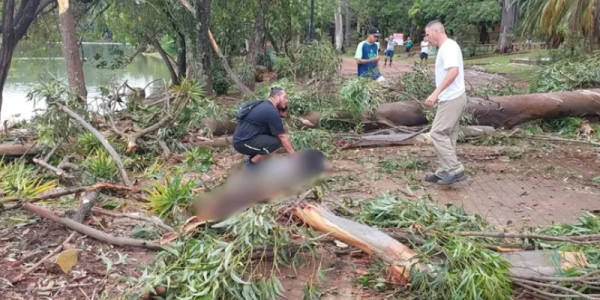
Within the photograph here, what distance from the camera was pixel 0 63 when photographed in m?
12.2

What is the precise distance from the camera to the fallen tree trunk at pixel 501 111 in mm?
8664

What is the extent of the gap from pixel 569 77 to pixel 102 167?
7.96m

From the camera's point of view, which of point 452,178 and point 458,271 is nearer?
point 458,271

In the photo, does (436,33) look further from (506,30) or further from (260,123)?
(506,30)

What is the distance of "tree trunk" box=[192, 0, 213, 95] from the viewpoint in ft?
43.4

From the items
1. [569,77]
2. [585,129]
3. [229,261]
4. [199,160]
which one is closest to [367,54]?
[569,77]

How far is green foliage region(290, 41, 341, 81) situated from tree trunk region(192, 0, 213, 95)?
231cm

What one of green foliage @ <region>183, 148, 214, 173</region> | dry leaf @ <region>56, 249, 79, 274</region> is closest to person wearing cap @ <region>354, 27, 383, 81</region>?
green foliage @ <region>183, 148, 214, 173</region>

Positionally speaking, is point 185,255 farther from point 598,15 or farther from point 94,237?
point 598,15

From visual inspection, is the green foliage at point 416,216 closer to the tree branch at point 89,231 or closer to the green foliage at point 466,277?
the green foliage at point 466,277

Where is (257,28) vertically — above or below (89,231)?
above

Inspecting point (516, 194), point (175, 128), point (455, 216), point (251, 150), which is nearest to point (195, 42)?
point (175, 128)

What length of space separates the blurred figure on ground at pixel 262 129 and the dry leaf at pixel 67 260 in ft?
7.24

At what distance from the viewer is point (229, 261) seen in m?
3.40
